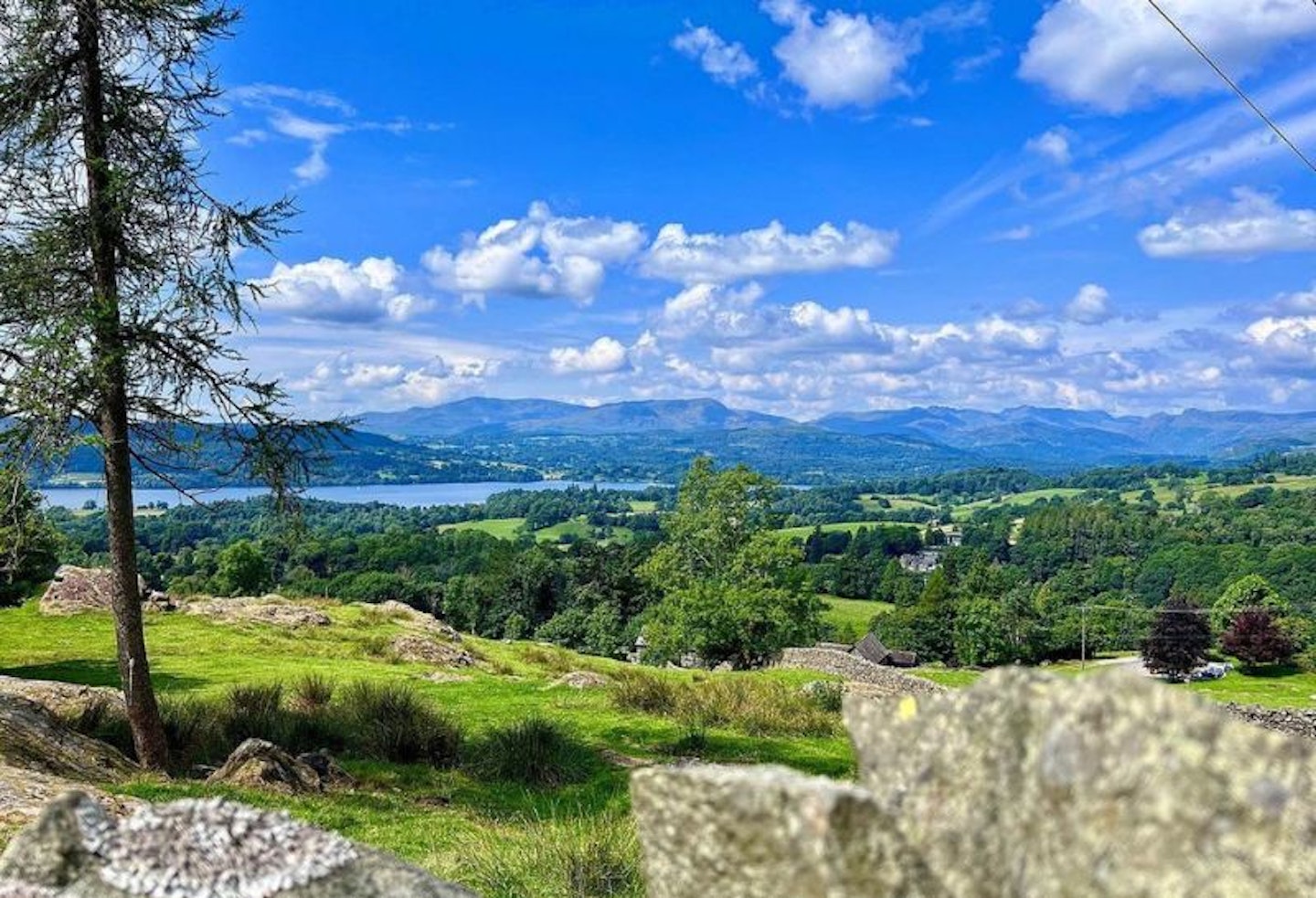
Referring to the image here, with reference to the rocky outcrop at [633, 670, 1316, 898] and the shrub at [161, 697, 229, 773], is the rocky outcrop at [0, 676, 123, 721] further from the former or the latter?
the rocky outcrop at [633, 670, 1316, 898]

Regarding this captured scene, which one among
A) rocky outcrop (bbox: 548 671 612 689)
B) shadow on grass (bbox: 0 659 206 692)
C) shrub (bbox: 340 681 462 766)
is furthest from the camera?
rocky outcrop (bbox: 548 671 612 689)

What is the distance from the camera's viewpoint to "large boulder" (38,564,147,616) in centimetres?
3266

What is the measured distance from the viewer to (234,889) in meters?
2.82

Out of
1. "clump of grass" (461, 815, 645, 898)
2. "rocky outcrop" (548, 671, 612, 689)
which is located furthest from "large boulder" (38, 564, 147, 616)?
"clump of grass" (461, 815, 645, 898)

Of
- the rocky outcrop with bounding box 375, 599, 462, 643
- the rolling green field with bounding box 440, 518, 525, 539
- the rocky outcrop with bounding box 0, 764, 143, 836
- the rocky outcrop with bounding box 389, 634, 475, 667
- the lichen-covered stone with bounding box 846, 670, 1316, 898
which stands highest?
the lichen-covered stone with bounding box 846, 670, 1316, 898

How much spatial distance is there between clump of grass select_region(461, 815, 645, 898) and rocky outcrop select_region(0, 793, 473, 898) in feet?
14.9

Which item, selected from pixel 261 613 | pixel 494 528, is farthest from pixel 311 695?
pixel 494 528

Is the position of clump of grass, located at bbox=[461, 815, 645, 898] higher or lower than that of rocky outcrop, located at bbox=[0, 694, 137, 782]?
higher

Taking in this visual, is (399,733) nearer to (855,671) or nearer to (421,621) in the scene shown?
(855,671)

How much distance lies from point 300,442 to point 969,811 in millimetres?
13385

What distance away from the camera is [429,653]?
30469mm

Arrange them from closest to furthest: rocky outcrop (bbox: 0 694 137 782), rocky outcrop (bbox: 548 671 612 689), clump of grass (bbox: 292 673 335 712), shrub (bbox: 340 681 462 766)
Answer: rocky outcrop (bbox: 0 694 137 782)
shrub (bbox: 340 681 462 766)
clump of grass (bbox: 292 673 335 712)
rocky outcrop (bbox: 548 671 612 689)

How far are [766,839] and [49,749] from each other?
41.2ft

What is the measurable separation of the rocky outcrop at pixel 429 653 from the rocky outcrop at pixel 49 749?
16479mm
